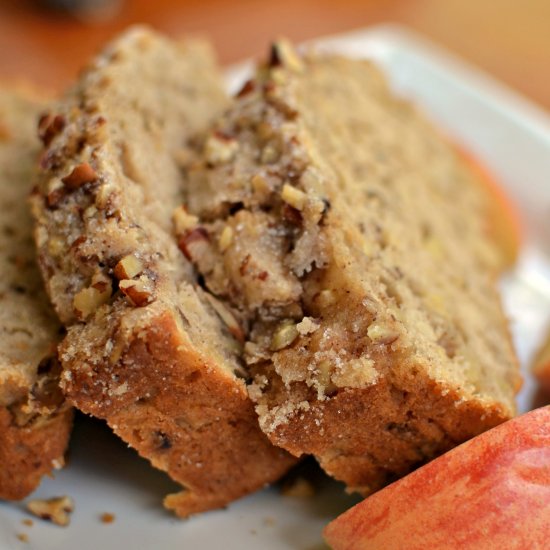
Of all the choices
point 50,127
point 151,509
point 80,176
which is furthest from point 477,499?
point 50,127

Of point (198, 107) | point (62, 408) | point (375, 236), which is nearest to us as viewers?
point (62, 408)

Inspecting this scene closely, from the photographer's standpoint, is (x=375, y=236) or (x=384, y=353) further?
(x=375, y=236)

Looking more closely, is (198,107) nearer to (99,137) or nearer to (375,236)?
(99,137)

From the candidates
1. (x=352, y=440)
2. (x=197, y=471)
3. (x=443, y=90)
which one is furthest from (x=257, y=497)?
(x=443, y=90)

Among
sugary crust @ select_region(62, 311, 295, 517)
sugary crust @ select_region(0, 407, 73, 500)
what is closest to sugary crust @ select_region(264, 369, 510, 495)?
sugary crust @ select_region(62, 311, 295, 517)

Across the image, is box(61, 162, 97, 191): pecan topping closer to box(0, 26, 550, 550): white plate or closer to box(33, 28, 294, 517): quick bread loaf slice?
box(33, 28, 294, 517): quick bread loaf slice

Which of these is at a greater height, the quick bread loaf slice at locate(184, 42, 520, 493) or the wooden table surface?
the wooden table surface
